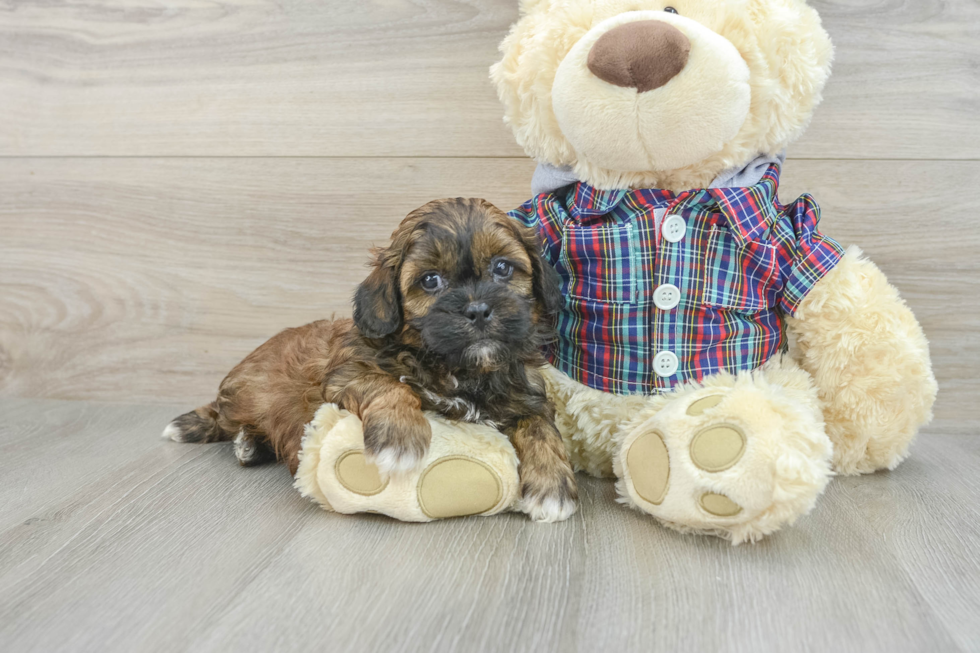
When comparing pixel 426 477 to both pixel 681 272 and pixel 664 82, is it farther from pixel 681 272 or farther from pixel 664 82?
pixel 664 82

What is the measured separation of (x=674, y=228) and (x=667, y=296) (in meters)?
0.16

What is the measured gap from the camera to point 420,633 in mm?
1055

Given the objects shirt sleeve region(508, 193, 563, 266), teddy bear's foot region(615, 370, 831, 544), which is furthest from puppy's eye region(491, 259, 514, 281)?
teddy bear's foot region(615, 370, 831, 544)

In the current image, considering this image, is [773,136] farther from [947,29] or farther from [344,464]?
[344,464]

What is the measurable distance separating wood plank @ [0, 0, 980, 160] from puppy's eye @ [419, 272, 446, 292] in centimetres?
91

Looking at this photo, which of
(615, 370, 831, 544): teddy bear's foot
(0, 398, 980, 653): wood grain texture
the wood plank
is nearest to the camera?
(0, 398, 980, 653): wood grain texture

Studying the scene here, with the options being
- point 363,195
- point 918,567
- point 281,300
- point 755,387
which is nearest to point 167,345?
point 281,300

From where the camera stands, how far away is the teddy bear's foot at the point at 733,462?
1.28 metres

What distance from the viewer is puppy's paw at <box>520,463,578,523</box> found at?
145 centimetres

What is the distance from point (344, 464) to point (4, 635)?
0.60m

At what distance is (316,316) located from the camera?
7.96ft

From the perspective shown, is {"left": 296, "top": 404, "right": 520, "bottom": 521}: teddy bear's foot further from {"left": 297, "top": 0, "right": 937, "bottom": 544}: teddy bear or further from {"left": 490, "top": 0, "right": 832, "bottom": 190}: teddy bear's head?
{"left": 490, "top": 0, "right": 832, "bottom": 190}: teddy bear's head

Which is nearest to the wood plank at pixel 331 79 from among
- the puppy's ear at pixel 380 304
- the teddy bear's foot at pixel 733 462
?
the puppy's ear at pixel 380 304

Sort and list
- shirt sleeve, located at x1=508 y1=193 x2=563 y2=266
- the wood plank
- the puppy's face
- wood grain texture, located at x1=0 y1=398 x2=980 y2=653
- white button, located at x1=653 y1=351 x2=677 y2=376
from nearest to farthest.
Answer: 1. wood grain texture, located at x1=0 y1=398 x2=980 y2=653
2. the puppy's face
3. white button, located at x1=653 y1=351 x2=677 y2=376
4. shirt sleeve, located at x1=508 y1=193 x2=563 y2=266
5. the wood plank
